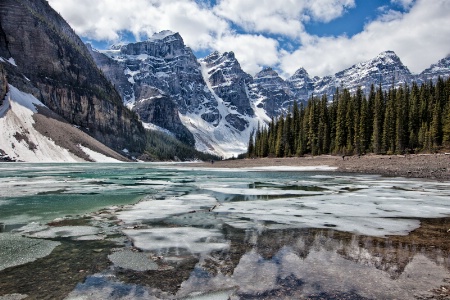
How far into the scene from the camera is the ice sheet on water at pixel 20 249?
253 inches

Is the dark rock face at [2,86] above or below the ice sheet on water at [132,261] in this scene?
above

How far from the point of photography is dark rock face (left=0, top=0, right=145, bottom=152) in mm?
150750

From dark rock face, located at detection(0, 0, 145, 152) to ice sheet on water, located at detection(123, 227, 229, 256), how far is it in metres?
152

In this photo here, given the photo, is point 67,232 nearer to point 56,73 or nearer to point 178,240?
point 178,240

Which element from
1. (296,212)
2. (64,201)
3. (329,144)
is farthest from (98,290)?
(329,144)

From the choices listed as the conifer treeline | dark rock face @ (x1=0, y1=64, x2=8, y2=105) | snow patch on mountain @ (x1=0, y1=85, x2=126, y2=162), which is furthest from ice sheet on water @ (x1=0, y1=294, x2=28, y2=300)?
dark rock face @ (x1=0, y1=64, x2=8, y2=105)

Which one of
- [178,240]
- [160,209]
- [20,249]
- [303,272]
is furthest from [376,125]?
[20,249]

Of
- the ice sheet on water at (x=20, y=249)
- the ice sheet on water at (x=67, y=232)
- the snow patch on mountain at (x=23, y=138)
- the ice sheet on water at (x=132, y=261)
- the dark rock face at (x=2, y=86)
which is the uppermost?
the dark rock face at (x=2, y=86)

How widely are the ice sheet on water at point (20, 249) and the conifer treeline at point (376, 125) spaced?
63.9 m

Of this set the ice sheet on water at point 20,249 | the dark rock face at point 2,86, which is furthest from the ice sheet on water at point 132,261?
the dark rock face at point 2,86

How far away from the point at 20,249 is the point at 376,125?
2737 inches

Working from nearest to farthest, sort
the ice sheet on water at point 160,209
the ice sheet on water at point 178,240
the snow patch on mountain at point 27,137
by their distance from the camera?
1. the ice sheet on water at point 178,240
2. the ice sheet on water at point 160,209
3. the snow patch on mountain at point 27,137

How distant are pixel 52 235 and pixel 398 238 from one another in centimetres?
956

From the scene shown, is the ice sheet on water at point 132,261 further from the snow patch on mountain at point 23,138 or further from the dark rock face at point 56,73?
the dark rock face at point 56,73
